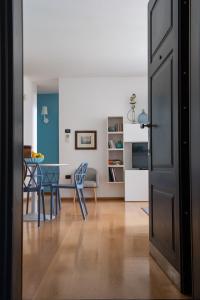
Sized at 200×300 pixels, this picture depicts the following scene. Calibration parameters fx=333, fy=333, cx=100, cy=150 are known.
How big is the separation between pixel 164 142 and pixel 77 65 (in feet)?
14.8

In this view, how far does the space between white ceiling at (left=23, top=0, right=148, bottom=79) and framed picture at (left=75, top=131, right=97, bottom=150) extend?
127 cm

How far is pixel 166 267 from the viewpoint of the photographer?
2.14m

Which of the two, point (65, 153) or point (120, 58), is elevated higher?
point (120, 58)

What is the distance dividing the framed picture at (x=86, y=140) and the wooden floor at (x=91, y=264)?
3.30m

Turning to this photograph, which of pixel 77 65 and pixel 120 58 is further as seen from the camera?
pixel 77 65

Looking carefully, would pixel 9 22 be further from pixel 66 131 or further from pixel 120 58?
pixel 66 131

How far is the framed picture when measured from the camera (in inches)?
286

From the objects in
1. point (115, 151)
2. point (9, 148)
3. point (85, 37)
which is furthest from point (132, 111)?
point (9, 148)

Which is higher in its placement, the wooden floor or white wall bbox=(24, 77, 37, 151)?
white wall bbox=(24, 77, 37, 151)

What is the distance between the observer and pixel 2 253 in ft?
4.30

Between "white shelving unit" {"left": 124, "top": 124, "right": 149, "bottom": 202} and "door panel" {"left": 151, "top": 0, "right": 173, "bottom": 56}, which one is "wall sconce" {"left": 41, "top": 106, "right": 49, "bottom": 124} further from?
"door panel" {"left": 151, "top": 0, "right": 173, "bottom": 56}

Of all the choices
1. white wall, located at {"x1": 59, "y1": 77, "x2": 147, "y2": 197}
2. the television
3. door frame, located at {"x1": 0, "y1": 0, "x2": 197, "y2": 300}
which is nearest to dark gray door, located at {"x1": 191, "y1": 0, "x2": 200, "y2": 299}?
door frame, located at {"x1": 0, "y1": 0, "x2": 197, "y2": 300}

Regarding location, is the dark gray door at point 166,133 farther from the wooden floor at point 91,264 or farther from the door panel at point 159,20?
the wooden floor at point 91,264

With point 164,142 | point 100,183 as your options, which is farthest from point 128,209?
point 164,142
